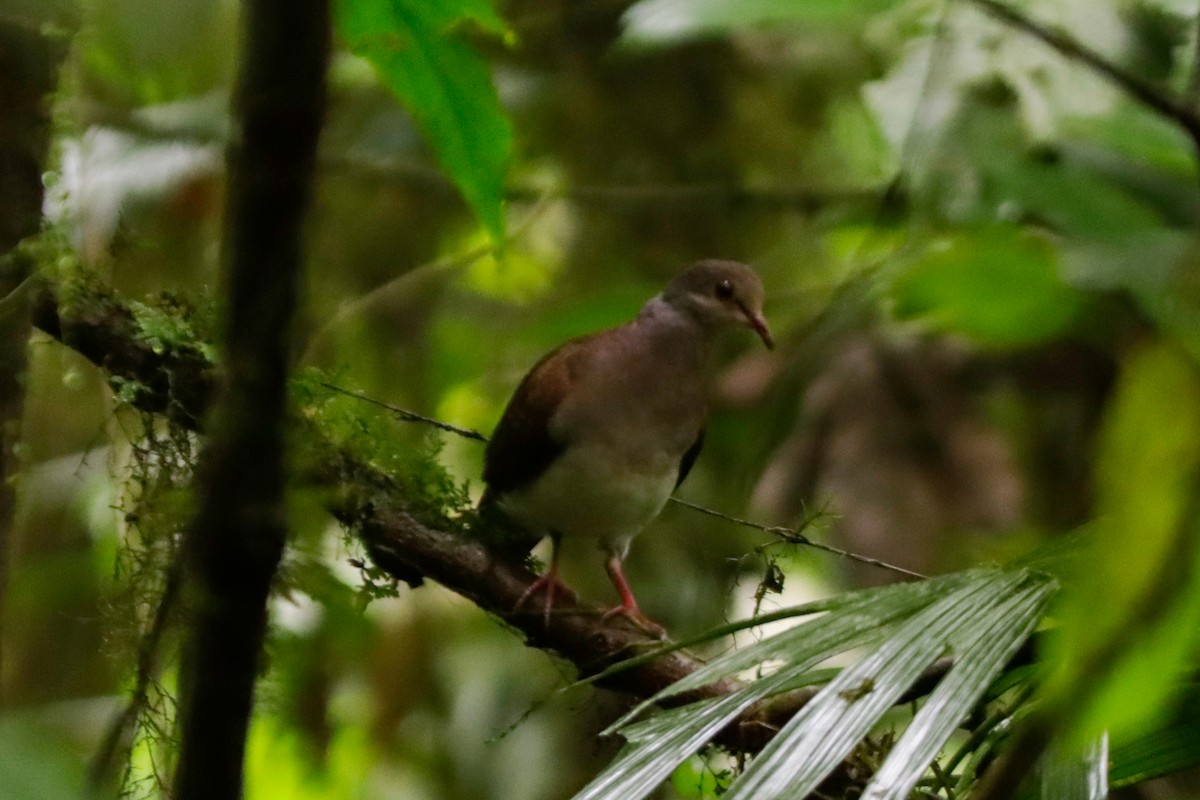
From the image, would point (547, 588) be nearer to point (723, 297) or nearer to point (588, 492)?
point (588, 492)

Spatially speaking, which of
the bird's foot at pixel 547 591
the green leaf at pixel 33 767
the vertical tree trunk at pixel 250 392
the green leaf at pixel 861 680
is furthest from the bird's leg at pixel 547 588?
the green leaf at pixel 33 767

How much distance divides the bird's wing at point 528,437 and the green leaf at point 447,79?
1154mm

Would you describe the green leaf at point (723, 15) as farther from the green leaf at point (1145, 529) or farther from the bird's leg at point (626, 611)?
the green leaf at point (1145, 529)

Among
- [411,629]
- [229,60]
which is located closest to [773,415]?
[411,629]

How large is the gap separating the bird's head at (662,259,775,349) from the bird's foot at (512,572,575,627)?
87cm

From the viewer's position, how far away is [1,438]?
1640mm

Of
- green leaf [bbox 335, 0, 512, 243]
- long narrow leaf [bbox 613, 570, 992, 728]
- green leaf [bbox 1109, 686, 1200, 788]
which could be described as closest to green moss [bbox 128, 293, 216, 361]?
green leaf [bbox 335, 0, 512, 243]

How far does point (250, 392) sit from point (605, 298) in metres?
2.57

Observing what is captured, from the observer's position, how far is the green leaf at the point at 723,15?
2.04 m

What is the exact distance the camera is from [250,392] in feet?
2.31

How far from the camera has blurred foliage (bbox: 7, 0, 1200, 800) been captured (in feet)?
5.24

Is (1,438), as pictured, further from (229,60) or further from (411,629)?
(229,60)

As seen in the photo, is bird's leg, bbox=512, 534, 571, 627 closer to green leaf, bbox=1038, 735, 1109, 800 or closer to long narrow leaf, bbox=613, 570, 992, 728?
long narrow leaf, bbox=613, 570, 992, 728

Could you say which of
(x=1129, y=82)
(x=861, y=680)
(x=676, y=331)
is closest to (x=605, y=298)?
(x=676, y=331)
